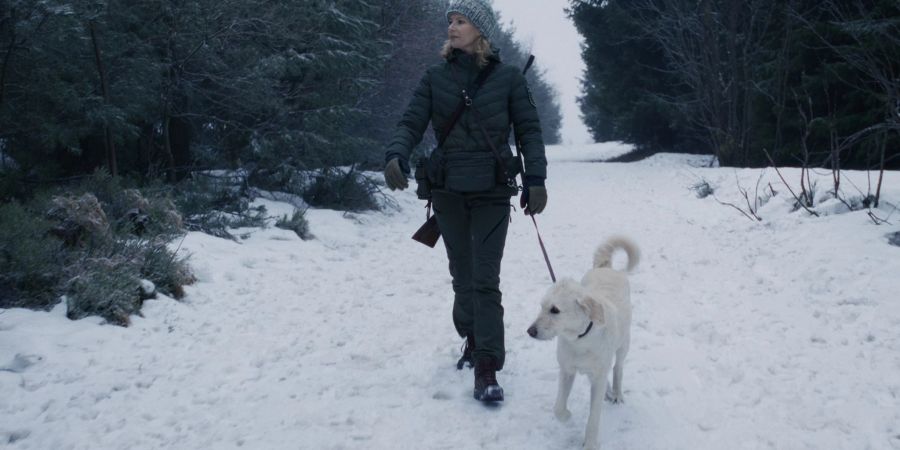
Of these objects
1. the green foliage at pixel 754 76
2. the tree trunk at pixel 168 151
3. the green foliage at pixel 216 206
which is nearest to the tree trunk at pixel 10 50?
the green foliage at pixel 216 206

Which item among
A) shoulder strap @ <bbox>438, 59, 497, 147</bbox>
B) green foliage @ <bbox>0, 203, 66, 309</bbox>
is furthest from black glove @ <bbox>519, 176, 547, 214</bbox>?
green foliage @ <bbox>0, 203, 66, 309</bbox>

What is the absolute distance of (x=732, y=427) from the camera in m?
3.48

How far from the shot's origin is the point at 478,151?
3.92 m

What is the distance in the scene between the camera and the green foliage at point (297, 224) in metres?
8.63

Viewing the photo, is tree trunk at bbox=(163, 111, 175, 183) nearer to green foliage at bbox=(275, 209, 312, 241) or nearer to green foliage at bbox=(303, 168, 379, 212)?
green foliage at bbox=(275, 209, 312, 241)

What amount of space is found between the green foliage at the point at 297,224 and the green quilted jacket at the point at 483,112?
16.3ft

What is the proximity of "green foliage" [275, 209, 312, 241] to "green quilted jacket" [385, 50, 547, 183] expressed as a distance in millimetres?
4983

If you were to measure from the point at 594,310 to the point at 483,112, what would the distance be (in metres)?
1.45

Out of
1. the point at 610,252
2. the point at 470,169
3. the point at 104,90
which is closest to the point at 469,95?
the point at 470,169

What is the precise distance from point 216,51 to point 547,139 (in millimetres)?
→ 47570

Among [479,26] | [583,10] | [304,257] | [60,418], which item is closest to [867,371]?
[479,26]

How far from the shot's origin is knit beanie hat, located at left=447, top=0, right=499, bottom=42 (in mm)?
3922

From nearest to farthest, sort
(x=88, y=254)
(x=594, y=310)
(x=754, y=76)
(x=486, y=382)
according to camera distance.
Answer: (x=594, y=310) → (x=486, y=382) → (x=88, y=254) → (x=754, y=76)

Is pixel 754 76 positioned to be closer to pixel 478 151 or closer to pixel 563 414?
pixel 478 151
